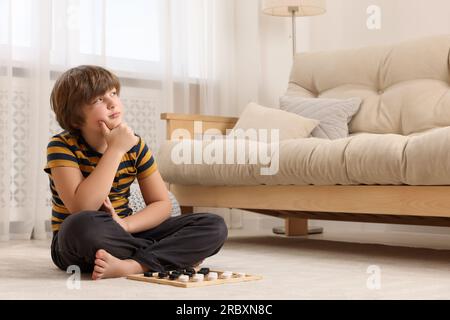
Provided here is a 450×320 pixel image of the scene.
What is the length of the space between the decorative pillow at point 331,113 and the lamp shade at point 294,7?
2.17 feet

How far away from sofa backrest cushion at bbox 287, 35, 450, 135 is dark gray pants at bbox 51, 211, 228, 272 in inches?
46.3

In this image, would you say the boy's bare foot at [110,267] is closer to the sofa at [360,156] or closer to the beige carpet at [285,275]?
the beige carpet at [285,275]

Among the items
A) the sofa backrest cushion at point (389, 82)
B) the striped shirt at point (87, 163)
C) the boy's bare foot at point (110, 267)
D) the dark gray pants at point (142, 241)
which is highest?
the sofa backrest cushion at point (389, 82)

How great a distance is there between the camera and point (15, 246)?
8.61 ft

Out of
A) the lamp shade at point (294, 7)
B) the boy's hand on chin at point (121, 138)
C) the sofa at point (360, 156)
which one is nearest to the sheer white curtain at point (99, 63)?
the lamp shade at point (294, 7)

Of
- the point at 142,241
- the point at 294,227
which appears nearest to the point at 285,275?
the point at 142,241

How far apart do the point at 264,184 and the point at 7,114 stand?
1136 mm

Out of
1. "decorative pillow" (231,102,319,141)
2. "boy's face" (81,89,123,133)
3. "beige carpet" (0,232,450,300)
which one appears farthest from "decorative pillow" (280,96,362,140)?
"boy's face" (81,89,123,133)

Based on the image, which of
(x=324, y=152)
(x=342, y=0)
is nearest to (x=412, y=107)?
(x=324, y=152)

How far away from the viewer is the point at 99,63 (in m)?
3.16

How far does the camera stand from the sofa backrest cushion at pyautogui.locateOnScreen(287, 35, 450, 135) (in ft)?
8.69

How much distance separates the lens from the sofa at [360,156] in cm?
198

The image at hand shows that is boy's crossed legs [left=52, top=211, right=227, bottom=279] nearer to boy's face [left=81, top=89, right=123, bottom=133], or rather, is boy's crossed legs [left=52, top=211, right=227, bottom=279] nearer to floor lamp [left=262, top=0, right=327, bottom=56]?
boy's face [left=81, top=89, right=123, bottom=133]
